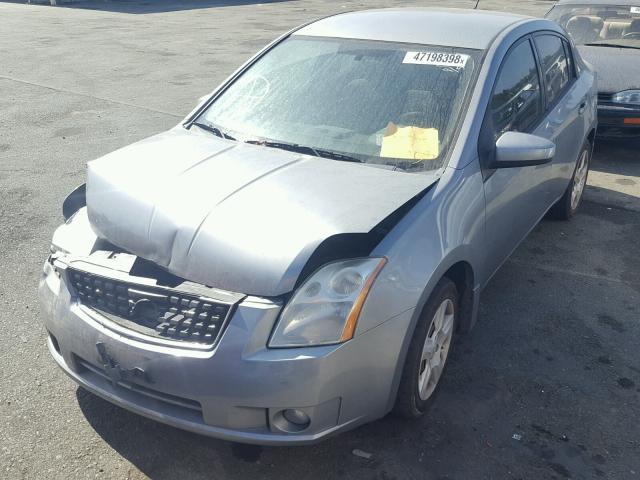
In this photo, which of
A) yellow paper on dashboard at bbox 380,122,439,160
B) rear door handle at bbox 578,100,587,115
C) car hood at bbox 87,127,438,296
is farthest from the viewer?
rear door handle at bbox 578,100,587,115

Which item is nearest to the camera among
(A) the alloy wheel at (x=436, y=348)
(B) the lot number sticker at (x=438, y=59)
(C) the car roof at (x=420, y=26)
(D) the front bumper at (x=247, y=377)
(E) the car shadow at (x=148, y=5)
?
(D) the front bumper at (x=247, y=377)

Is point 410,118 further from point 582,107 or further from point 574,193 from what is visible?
point 574,193

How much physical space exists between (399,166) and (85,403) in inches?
72.7

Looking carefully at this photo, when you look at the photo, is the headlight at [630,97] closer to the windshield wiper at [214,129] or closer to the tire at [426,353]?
the tire at [426,353]

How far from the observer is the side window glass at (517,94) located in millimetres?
3514

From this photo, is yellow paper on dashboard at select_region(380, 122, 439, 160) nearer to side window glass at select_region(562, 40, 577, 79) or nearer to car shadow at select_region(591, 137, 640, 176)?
side window glass at select_region(562, 40, 577, 79)

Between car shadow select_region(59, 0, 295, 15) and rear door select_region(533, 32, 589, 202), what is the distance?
65.1ft

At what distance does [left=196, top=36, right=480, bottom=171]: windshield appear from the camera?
326 cm

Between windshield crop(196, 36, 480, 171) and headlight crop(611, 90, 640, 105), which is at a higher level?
windshield crop(196, 36, 480, 171)

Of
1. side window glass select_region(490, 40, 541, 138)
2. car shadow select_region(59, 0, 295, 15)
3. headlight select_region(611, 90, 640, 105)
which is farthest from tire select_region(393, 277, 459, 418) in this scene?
car shadow select_region(59, 0, 295, 15)

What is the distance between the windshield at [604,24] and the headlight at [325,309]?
6.31 m

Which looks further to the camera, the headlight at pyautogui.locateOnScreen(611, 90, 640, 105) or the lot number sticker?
the headlight at pyautogui.locateOnScreen(611, 90, 640, 105)

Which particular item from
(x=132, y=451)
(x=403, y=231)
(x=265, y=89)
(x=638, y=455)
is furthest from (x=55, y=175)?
(x=638, y=455)

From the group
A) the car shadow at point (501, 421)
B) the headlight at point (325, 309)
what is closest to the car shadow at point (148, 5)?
the car shadow at point (501, 421)
